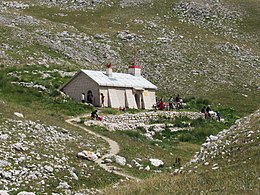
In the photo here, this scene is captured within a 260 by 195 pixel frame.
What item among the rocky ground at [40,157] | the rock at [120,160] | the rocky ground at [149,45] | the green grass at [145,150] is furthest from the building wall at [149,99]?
the rock at [120,160]

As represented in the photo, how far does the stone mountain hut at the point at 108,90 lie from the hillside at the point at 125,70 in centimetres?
236

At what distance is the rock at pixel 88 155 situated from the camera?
929 inches

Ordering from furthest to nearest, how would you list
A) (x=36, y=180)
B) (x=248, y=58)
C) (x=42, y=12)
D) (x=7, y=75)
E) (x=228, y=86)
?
(x=42, y=12)
(x=248, y=58)
(x=228, y=86)
(x=7, y=75)
(x=36, y=180)

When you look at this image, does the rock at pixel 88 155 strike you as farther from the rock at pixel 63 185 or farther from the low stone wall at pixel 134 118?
the low stone wall at pixel 134 118

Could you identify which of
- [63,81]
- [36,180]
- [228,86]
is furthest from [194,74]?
[36,180]

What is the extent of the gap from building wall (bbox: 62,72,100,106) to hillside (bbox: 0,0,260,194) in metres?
1.53

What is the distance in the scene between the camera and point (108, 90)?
48469mm

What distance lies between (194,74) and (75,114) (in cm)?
3138

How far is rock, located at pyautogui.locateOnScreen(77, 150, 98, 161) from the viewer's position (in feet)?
77.4

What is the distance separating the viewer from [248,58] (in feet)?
251

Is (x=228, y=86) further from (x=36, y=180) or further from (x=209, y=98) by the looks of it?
(x=36, y=180)

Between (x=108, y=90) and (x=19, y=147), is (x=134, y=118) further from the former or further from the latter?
(x=19, y=147)

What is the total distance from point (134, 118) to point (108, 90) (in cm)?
697

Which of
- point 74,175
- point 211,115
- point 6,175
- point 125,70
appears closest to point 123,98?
point 211,115
